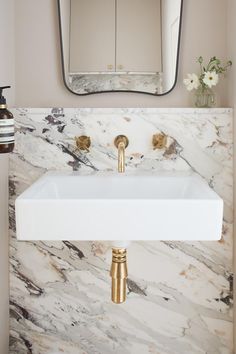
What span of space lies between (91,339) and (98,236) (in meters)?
0.84

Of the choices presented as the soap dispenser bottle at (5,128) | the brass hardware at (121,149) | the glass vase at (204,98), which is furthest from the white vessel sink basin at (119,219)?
the glass vase at (204,98)

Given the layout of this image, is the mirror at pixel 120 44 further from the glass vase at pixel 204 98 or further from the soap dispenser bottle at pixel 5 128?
the soap dispenser bottle at pixel 5 128

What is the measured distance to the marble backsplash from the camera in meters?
1.91

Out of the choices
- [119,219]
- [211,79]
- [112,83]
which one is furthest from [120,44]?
[119,219]

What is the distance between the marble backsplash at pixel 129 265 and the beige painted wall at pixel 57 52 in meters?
0.11

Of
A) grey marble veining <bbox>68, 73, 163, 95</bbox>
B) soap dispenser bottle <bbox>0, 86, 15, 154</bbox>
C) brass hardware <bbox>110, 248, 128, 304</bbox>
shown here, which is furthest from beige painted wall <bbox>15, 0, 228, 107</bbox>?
brass hardware <bbox>110, 248, 128, 304</bbox>

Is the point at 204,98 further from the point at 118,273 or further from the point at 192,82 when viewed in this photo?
the point at 118,273

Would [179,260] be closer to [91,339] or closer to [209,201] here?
[91,339]

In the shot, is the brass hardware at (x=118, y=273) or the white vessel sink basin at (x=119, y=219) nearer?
the white vessel sink basin at (x=119, y=219)

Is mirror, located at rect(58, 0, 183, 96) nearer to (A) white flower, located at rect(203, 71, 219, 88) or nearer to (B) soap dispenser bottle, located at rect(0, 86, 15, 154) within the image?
(A) white flower, located at rect(203, 71, 219, 88)

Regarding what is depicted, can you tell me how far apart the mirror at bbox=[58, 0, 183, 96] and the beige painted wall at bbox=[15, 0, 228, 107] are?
0.05 m

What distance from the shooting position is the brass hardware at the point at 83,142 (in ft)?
6.28

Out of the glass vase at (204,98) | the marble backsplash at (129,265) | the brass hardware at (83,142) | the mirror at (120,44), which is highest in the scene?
the mirror at (120,44)

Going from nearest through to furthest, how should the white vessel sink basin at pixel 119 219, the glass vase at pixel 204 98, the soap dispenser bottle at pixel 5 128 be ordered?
the white vessel sink basin at pixel 119 219, the soap dispenser bottle at pixel 5 128, the glass vase at pixel 204 98
